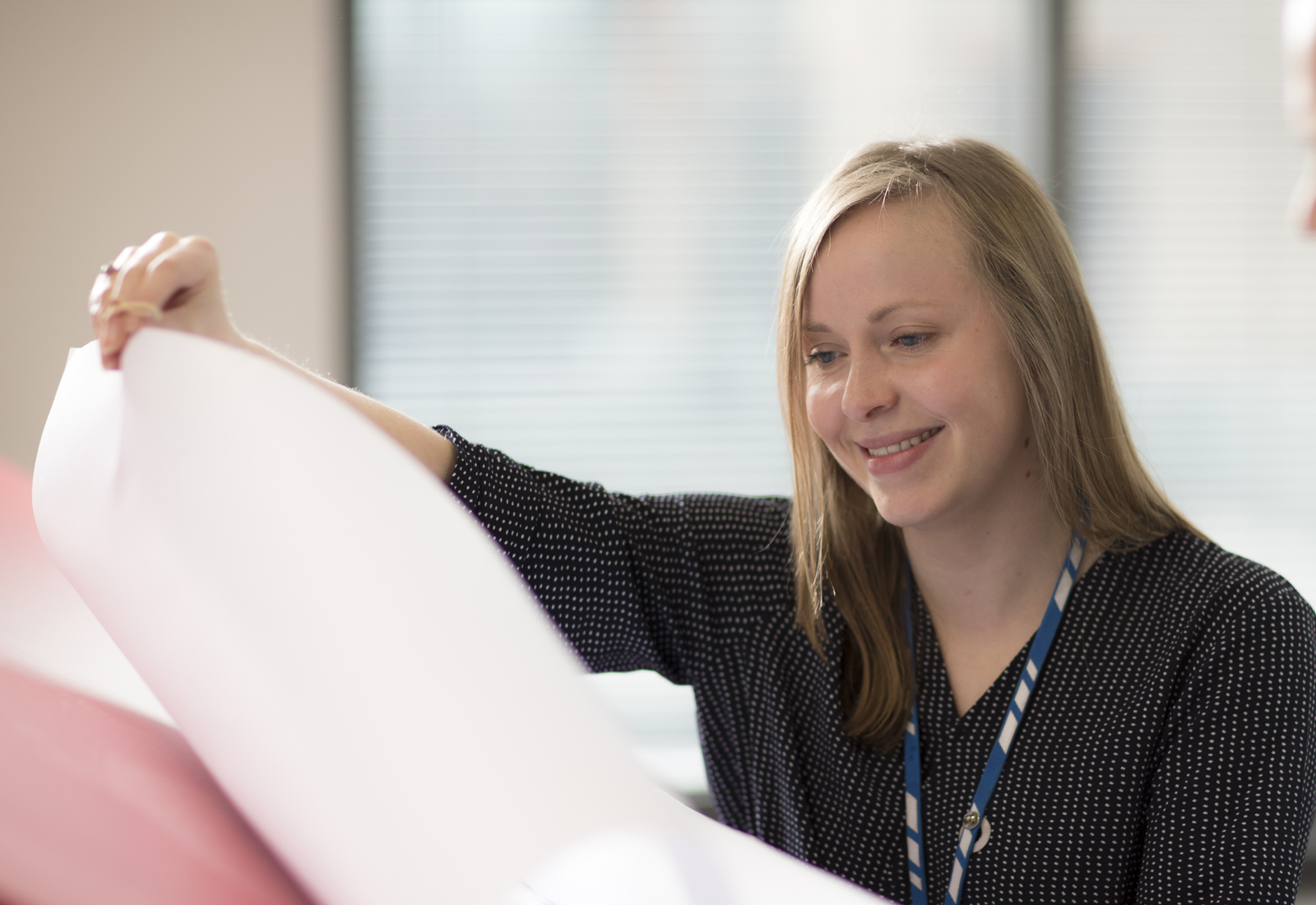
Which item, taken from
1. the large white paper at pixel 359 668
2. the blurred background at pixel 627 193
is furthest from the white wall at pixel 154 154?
the large white paper at pixel 359 668

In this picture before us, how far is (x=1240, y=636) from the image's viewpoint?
956mm

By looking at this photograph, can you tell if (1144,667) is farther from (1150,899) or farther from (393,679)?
(393,679)

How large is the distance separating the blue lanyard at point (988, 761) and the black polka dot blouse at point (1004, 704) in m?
0.01

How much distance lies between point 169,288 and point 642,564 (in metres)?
0.63

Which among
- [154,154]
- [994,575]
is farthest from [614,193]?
[994,575]

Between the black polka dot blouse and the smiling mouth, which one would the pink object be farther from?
the smiling mouth

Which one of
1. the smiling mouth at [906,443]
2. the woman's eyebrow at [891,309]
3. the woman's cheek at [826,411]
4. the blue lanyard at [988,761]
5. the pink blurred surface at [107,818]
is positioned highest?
the woman's eyebrow at [891,309]

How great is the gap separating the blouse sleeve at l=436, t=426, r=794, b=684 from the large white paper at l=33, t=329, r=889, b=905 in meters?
0.70

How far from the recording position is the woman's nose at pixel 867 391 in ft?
3.33

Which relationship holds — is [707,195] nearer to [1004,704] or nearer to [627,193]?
[627,193]

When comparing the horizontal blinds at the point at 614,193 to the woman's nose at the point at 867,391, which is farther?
the horizontal blinds at the point at 614,193

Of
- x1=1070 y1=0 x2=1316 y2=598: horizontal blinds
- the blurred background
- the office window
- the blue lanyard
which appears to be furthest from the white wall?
x1=1070 y1=0 x2=1316 y2=598: horizontal blinds

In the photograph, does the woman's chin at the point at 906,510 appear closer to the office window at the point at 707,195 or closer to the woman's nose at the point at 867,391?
the woman's nose at the point at 867,391

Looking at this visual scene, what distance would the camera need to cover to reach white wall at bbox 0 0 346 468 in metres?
1.98
